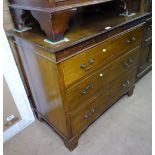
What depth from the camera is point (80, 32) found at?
1143mm

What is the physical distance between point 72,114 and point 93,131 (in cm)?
47

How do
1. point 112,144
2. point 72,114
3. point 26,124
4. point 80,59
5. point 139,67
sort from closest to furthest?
point 80,59 < point 72,114 < point 112,144 < point 26,124 < point 139,67

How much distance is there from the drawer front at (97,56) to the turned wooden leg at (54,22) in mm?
167

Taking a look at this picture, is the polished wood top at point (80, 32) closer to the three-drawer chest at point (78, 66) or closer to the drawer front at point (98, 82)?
the three-drawer chest at point (78, 66)

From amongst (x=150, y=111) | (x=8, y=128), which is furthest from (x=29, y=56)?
(x=150, y=111)

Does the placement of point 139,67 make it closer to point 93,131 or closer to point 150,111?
point 150,111

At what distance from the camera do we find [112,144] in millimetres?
1449

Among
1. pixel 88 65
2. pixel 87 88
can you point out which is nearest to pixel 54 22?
pixel 88 65

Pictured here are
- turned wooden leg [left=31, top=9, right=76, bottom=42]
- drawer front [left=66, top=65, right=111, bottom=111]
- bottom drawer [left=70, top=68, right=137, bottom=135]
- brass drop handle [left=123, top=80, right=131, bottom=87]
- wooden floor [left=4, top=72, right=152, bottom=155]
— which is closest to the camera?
turned wooden leg [left=31, top=9, right=76, bottom=42]

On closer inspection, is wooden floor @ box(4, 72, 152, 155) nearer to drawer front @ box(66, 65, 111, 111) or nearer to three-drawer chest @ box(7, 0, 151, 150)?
three-drawer chest @ box(7, 0, 151, 150)

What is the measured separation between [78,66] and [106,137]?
2.66 feet

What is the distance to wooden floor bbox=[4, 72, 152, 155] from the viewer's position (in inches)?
55.6

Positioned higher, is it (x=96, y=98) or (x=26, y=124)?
(x=96, y=98)

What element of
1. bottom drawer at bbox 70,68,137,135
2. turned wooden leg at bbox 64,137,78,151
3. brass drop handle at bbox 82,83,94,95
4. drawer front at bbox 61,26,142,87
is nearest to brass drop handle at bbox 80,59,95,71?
drawer front at bbox 61,26,142,87
